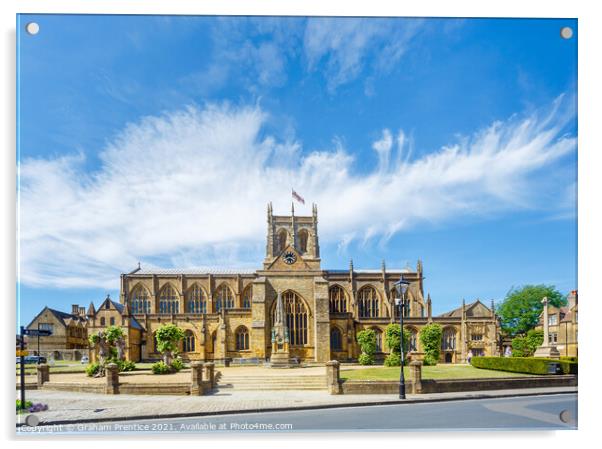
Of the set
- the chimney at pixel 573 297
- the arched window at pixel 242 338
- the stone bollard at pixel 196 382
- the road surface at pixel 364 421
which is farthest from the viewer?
the arched window at pixel 242 338

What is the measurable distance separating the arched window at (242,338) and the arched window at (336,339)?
7536mm

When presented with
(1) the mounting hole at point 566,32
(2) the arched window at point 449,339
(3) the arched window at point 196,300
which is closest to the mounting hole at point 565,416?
(1) the mounting hole at point 566,32

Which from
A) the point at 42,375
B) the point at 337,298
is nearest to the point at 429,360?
the point at 337,298

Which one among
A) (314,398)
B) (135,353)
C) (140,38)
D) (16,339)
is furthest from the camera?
(135,353)

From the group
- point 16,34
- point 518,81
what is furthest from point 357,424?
point 16,34

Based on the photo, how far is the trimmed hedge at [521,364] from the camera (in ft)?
72.8

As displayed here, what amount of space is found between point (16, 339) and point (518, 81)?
1609cm

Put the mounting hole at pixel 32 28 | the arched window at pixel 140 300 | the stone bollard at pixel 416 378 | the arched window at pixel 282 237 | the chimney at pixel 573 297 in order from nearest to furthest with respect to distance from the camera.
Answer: the mounting hole at pixel 32 28 → the chimney at pixel 573 297 → the stone bollard at pixel 416 378 → the arched window at pixel 140 300 → the arched window at pixel 282 237

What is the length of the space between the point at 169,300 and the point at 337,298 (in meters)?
18.0

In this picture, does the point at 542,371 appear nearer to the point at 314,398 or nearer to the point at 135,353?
the point at 314,398

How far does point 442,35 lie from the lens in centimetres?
1538

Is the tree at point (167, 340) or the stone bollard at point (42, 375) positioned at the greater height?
the stone bollard at point (42, 375)

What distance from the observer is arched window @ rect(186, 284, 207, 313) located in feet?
185

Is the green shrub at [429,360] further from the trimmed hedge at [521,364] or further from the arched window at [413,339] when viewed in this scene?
the trimmed hedge at [521,364]
